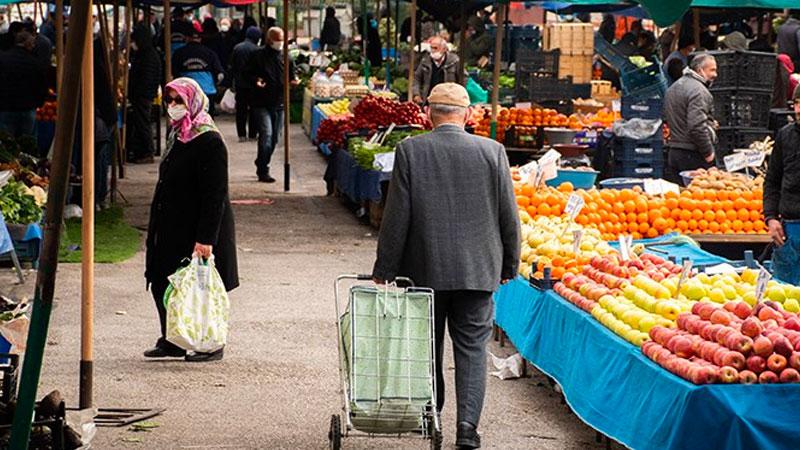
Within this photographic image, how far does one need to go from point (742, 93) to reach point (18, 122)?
813 cm

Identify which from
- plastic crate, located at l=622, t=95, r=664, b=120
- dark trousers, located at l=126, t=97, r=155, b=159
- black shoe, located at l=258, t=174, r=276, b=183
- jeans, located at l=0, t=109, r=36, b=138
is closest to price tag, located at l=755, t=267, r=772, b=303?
plastic crate, located at l=622, t=95, r=664, b=120

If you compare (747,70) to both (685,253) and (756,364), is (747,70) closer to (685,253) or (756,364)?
(685,253)

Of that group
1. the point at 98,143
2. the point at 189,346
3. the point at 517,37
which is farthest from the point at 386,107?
the point at 517,37

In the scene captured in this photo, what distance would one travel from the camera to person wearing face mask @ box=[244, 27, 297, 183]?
2016 centimetres

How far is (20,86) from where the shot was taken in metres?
16.9

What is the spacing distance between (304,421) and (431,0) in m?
18.2

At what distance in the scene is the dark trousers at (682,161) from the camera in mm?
15289

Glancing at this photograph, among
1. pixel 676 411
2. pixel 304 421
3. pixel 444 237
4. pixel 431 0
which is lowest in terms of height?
pixel 304 421

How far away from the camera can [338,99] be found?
26156mm

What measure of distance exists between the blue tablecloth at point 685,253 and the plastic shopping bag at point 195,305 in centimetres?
313

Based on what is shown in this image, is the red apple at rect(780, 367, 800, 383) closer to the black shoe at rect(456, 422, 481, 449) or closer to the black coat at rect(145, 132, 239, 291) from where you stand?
the black shoe at rect(456, 422, 481, 449)

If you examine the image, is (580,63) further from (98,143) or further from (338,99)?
(98,143)

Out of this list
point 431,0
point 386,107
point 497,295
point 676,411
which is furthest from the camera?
point 431,0

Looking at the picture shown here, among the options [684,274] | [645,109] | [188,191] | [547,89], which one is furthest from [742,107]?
[684,274]
